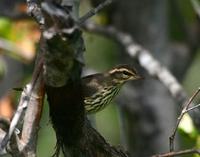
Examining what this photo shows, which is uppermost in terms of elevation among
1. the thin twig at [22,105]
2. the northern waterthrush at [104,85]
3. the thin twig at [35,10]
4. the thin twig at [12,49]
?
the thin twig at [12,49]

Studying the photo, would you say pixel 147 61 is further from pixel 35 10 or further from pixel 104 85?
pixel 35 10

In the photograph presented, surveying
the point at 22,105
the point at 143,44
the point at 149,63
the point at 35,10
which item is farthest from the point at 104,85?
the point at 22,105

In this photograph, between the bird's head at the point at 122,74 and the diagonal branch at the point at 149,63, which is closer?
the diagonal branch at the point at 149,63

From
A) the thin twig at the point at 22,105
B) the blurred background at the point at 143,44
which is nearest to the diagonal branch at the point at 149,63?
the blurred background at the point at 143,44

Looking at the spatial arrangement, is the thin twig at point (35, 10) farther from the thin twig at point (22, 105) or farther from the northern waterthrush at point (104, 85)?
the northern waterthrush at point (104, 85)

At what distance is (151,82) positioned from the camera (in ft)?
25.2

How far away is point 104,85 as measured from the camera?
598 cm

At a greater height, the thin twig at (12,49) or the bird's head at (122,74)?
the thin twig at (12,49)

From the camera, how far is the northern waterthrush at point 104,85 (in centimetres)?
573

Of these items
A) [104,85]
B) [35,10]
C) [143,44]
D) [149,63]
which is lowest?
[35,10]

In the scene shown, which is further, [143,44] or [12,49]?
[143,44]

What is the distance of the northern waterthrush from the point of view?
5.73 metres

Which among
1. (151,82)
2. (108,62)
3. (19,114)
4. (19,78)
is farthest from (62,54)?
(108,62)

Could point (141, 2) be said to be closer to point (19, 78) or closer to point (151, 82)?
point (151, 82)
